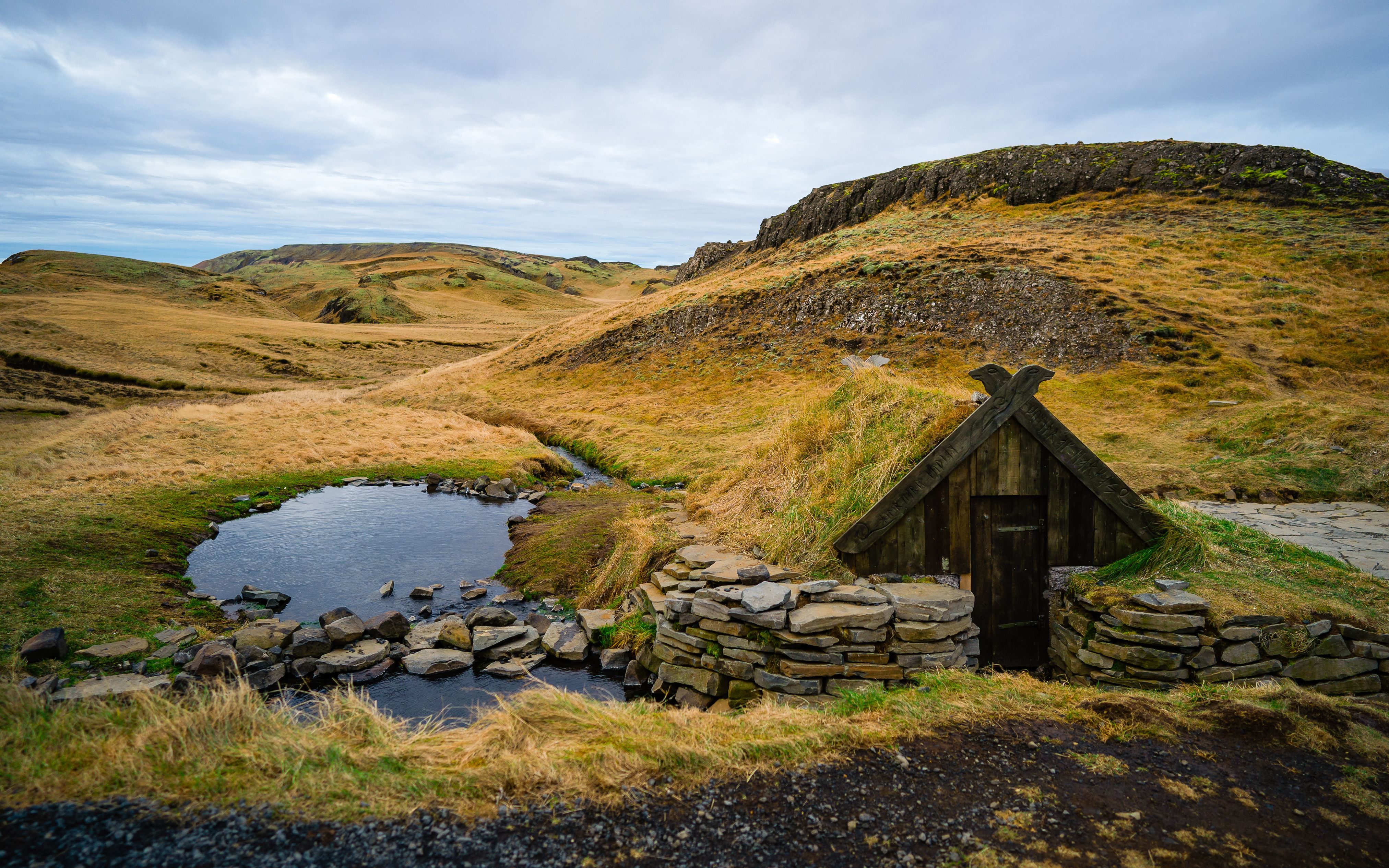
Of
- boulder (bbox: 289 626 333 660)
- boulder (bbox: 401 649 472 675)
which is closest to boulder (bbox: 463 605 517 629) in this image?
boulder (bbox: 401 649 472 675)

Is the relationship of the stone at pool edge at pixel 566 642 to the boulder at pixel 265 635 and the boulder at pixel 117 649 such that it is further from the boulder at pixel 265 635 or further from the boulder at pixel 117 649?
the boulder at pixel 117 649

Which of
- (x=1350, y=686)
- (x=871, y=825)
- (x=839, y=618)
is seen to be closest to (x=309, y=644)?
(x=839, y=618)

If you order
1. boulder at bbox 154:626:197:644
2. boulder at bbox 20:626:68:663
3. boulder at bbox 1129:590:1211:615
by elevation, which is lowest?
boulder at bbox 154:626:197:644

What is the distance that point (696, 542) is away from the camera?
1020cm

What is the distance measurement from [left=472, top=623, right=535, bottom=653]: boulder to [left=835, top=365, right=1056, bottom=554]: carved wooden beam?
232 inches

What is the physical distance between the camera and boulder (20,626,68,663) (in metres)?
8.39

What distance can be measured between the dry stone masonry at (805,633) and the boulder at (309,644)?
219 inches

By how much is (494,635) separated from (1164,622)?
30.6 feet

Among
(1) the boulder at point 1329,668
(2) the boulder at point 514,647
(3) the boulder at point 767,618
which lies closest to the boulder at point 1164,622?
(1) the boulder at point 1329,668

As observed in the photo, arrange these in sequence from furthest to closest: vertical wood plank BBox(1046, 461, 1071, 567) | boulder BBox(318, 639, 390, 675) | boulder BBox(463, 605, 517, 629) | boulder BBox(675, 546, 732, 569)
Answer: boulder BBox(463, 605, 517, 629) < boulder BBox(318, 639, 390, 675) < boulder BBox(675, 546, 732, 569) < vertical wood plank BBox(1046, 461, 1071, 567)

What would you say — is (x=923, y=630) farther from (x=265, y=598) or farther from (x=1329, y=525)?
(x=265, y=598)

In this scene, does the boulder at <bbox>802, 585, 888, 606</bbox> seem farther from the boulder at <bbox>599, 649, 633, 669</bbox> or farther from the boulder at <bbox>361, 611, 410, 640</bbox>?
the boulder at <bbox>361, 611, 410, 640</bbox>

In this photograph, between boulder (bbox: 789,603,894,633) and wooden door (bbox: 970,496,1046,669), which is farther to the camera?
wooden door (bbox: 970,496,1046,669)

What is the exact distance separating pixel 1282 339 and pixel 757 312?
24.3 m
